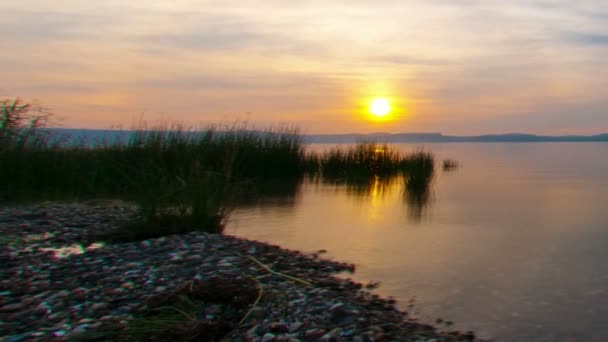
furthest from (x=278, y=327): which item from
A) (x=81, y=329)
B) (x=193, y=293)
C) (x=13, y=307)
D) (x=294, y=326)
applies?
(x=13, y=307)

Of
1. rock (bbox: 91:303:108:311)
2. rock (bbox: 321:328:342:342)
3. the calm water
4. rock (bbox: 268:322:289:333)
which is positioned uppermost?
rock (bbox: 321:328:342:342)

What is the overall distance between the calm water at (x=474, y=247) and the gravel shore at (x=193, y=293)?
1.84 ft

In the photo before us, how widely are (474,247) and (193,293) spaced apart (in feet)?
14.0

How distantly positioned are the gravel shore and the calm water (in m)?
0.56

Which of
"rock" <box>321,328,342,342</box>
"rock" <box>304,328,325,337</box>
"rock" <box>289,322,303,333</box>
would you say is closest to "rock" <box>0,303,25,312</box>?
"rock" <box>289,322,303,333</box>

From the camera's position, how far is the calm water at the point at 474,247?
4.45 m

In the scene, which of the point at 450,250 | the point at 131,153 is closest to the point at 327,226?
the point at 450,250

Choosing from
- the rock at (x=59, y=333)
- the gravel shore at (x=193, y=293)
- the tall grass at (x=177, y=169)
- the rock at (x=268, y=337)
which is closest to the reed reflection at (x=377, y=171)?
the tall grass at (x=177, y=169)

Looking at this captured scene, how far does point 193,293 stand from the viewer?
408 centimetres

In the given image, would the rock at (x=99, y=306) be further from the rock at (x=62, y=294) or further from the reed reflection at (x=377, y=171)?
the reed reflection at (x=377, y=171)

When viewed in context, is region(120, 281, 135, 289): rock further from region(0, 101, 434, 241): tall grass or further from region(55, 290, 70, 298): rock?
region(0, 101, 434, 241): tall grass

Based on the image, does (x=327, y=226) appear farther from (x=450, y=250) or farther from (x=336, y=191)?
(x=336, y=191)

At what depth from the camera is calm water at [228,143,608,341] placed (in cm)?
445

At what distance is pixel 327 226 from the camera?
8.92 metres
